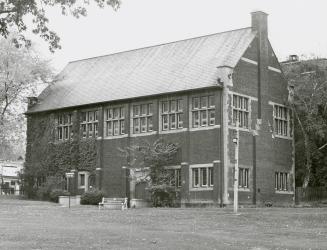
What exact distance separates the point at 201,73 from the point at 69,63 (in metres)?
19.0

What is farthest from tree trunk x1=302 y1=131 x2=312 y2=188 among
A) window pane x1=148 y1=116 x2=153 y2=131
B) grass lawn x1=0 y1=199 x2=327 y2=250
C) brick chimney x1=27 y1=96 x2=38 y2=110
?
brick chimney x1=27 y1=96 x2=38 y2=110

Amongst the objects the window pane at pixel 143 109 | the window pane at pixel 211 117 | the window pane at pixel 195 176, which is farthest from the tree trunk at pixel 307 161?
the window pane at pixel 143 109

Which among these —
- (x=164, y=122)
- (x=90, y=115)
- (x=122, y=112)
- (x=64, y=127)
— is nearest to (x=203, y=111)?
(x=164, y=122)

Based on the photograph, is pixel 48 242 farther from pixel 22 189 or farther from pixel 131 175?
pixel 22 189

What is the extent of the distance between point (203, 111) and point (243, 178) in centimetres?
518

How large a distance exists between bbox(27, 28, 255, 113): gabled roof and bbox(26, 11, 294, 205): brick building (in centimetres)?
10

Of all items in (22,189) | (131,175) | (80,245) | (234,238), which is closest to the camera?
(80,245)

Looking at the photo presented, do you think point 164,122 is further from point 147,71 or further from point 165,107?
point 147,71

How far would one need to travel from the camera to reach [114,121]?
49.0 m

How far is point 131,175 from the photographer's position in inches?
1825

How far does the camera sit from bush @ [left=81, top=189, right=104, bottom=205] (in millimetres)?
45406

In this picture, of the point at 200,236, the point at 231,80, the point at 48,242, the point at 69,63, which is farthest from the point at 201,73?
the point at 48,242

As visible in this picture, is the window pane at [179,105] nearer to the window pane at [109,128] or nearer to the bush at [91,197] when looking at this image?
the window pane at [109,128]

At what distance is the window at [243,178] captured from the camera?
142 ft
